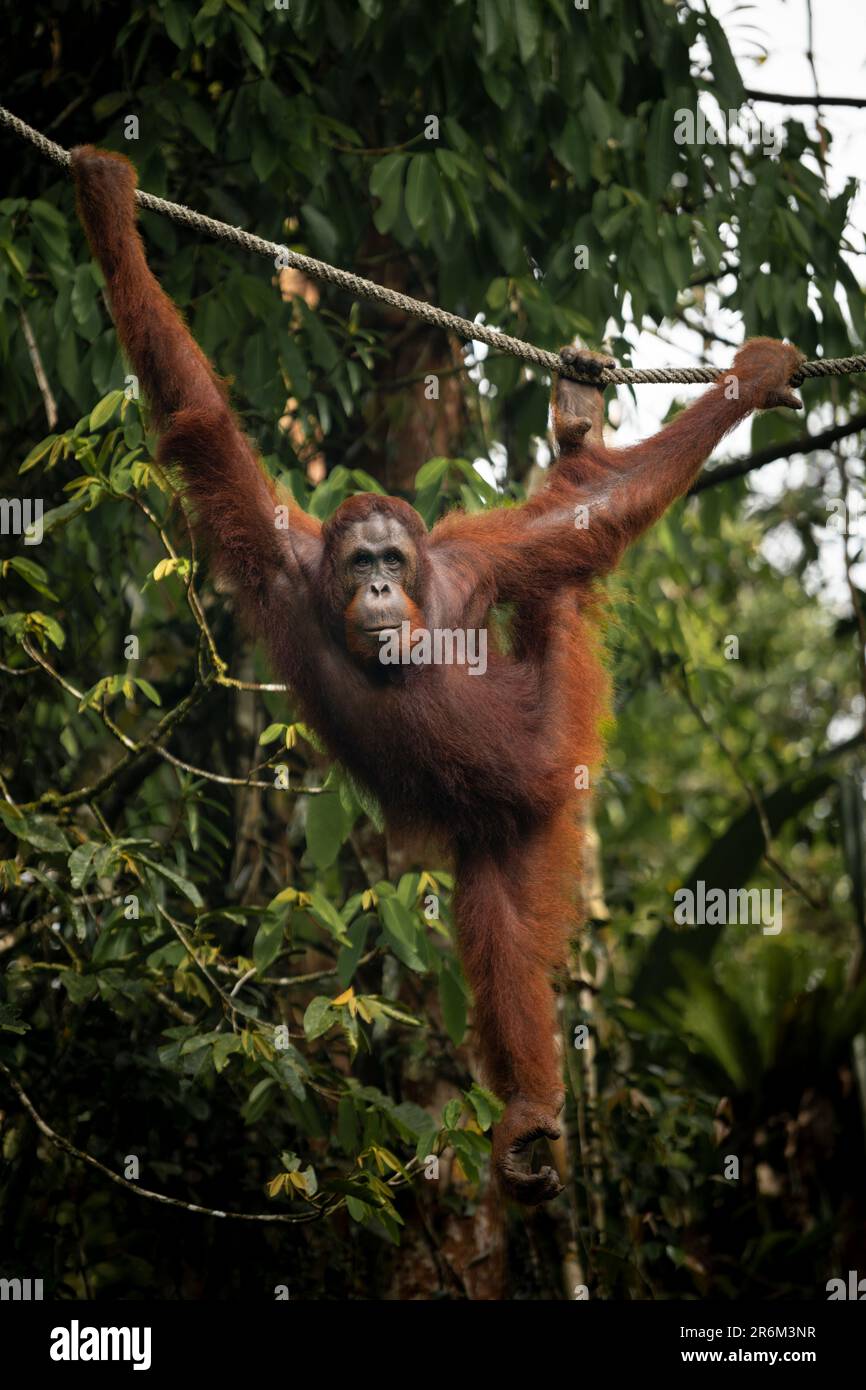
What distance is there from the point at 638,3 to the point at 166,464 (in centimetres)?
233

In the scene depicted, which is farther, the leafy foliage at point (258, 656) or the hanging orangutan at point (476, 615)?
the leafy foliage at point (258, 656)

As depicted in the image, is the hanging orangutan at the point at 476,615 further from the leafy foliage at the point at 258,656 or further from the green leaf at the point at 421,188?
the green leaf at the point at 421,188

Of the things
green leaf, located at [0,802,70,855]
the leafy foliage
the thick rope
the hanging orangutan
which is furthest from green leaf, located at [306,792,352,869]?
the thick rope

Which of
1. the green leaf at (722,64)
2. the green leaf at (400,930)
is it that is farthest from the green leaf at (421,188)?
the green leaf at (400,930)

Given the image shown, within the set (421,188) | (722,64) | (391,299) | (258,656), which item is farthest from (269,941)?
(722,64)

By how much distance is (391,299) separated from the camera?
3508mm

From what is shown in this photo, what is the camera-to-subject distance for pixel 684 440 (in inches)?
152

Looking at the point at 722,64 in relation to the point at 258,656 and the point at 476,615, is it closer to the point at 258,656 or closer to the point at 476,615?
the point at 476,615

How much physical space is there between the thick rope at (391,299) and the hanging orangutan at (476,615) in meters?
0.10

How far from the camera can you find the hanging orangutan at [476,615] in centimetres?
362

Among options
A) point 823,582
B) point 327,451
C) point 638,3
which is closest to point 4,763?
point 327,451

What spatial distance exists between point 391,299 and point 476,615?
0.85 meters

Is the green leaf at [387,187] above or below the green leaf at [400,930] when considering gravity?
above
